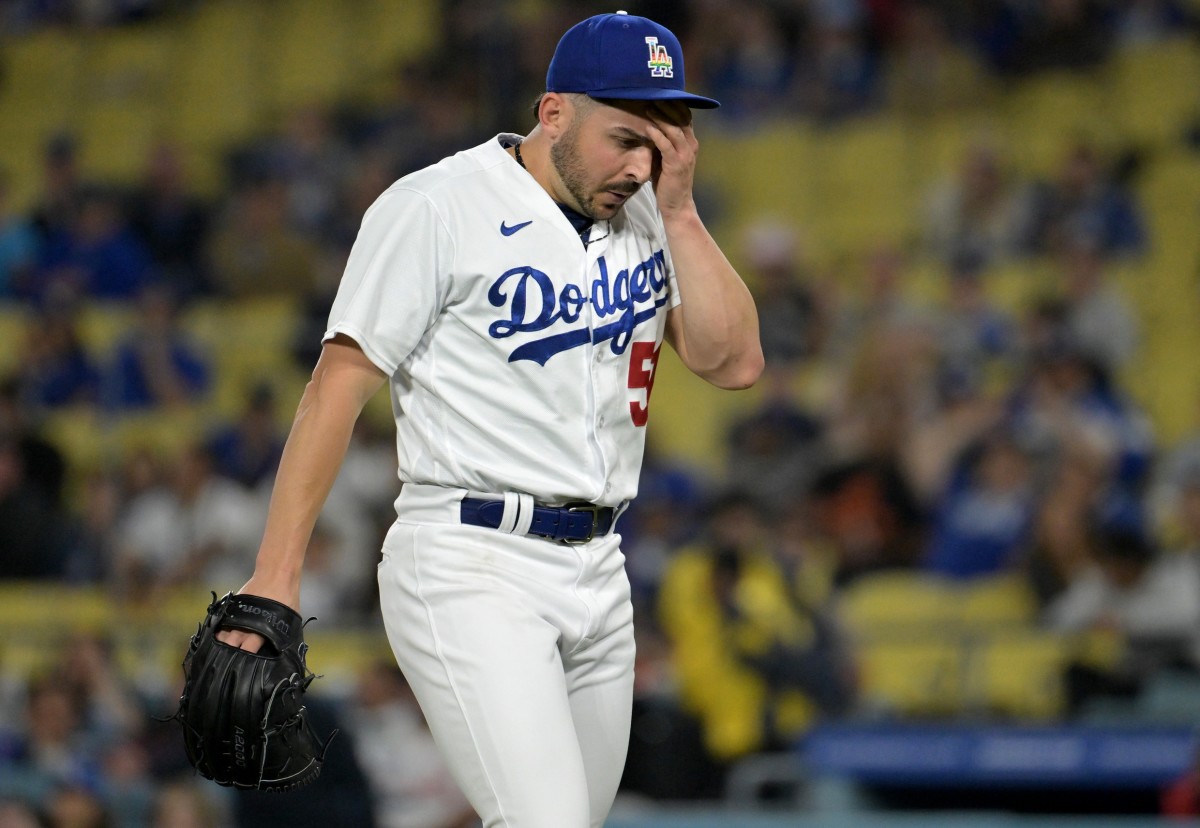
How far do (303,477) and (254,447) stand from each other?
566 centimetres

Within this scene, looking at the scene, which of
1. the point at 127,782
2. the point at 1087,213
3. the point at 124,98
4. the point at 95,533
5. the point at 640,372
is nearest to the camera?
the point at 640,372

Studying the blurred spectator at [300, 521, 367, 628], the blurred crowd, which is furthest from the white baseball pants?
the blurred spectator at [300, 521, 367, 628]

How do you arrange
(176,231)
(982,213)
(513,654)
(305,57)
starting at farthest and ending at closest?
1. (305,57)
2. (176,231)
3. (982,213)
4. (513,654)

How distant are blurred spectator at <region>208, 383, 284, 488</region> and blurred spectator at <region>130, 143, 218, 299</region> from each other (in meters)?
1.74

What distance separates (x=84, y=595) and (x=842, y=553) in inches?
136

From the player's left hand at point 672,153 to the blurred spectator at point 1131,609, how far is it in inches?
149

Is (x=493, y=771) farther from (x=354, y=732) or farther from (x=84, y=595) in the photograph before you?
(x=84, y=595)

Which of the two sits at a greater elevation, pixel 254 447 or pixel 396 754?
pixel 254 447

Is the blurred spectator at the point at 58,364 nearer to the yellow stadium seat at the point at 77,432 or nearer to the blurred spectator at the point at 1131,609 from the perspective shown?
the yellow stadium seat at the point at 77,432

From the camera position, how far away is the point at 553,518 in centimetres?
275

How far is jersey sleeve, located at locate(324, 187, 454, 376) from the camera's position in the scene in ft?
8.66

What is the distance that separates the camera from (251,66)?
11055 millimetres

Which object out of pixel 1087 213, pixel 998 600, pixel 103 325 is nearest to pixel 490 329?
pixel 998 600

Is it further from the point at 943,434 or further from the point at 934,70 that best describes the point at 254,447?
the point at 934,70
